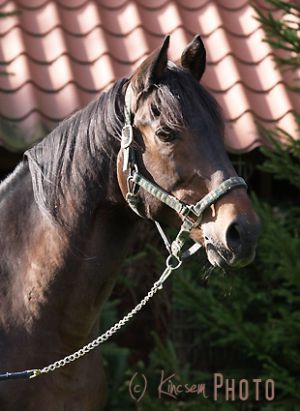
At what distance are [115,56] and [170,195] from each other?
3.25m

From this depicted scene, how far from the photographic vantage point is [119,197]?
302cm

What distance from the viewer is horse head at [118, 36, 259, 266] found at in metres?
2.72

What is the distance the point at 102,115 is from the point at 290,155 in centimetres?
266

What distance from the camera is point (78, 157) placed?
307 centimetres

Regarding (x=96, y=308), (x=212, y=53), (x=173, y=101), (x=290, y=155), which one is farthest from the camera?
(x=212, y=53)

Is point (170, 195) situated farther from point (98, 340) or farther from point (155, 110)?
point (98, 340)

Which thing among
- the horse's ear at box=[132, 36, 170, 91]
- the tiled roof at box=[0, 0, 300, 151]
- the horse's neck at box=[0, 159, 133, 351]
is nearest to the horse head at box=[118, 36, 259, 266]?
the horse's ear at box=[132, 36, 170, 91]

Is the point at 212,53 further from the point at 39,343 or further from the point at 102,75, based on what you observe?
the point at 39,343

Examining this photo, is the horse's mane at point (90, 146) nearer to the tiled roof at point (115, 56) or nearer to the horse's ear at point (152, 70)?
the horse's ear at point (152, 70)

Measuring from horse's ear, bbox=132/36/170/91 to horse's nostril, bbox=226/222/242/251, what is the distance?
0.56 metres

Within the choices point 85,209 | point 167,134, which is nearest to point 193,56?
point 167,134

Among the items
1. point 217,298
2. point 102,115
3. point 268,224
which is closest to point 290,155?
point 268,224

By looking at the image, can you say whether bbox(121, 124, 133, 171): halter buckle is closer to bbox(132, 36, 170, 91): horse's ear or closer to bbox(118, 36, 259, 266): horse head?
bbox(118, 36, 259, 266): horse head

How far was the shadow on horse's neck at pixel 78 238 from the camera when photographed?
3.03 meters
